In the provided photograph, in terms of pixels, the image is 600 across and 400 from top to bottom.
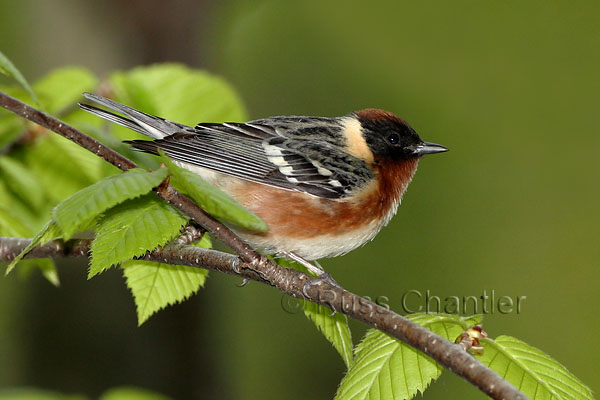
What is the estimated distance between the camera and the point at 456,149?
857cm

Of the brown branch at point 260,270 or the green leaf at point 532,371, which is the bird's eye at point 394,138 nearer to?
the brown branch at point 260,270

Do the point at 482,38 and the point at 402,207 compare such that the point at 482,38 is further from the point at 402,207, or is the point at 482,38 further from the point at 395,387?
the point at 395,387

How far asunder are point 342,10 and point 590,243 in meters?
4.33

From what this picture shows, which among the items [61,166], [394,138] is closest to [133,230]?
[61,166]

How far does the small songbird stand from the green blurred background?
4.27 meters

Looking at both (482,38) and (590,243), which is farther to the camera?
(482,38)

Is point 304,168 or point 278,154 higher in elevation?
point 278,154

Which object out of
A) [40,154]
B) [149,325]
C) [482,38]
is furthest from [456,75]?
[40,154]

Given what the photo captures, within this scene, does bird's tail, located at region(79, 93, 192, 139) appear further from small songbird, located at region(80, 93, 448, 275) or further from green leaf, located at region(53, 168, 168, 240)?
green leaf, located at region(53, 168, 168, 240)

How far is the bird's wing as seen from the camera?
116 inches

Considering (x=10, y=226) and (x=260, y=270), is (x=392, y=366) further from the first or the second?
(x=10, y=226)

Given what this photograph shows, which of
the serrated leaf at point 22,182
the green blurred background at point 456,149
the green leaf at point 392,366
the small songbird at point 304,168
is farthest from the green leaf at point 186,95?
the green blurred background at point 456,149

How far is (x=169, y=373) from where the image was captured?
Answer: 15.3ft

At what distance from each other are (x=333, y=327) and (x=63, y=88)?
1.73 m
